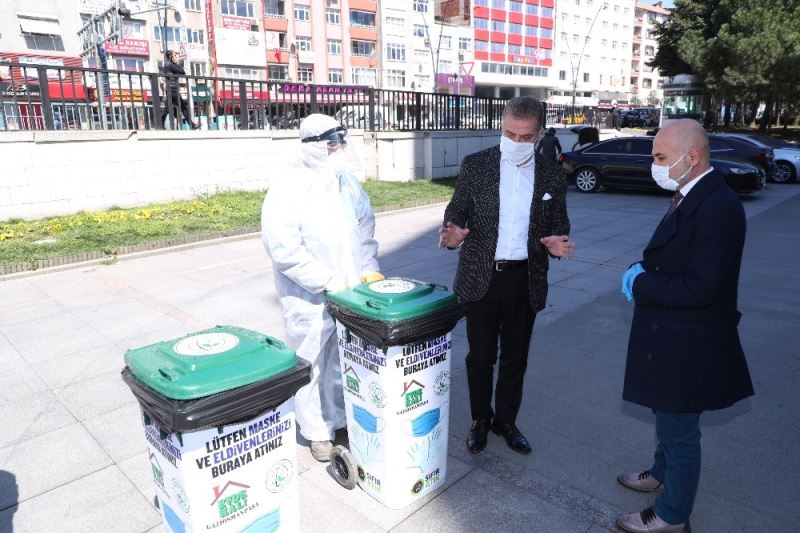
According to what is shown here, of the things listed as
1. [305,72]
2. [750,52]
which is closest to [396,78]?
[305,72]

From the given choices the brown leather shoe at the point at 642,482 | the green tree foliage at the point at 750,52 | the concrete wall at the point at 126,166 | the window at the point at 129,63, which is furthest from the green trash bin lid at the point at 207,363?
the window at the point at 129,63

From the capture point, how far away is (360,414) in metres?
2.75

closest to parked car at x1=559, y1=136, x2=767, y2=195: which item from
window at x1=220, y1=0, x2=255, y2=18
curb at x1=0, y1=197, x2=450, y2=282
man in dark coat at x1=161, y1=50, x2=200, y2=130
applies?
curb at x1=0, y1=197, x2=450, y2=282

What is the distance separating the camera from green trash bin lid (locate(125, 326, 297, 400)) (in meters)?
1.98

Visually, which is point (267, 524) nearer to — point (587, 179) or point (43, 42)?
point (587, 179)

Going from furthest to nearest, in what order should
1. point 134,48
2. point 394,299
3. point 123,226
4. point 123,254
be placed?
point 134,48 → point 123,226 → point 123,254 → point 394,299

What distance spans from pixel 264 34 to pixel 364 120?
43.3 meters

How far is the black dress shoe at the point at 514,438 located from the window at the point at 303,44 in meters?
57.5

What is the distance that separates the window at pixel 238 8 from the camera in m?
50.5

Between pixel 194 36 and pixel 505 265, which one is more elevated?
pixel 194 36

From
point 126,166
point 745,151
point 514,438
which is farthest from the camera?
point 745,151

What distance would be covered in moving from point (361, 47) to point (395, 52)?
169 inches

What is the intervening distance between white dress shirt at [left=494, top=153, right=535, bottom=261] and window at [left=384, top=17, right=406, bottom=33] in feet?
211

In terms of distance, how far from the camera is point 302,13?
55281mm
